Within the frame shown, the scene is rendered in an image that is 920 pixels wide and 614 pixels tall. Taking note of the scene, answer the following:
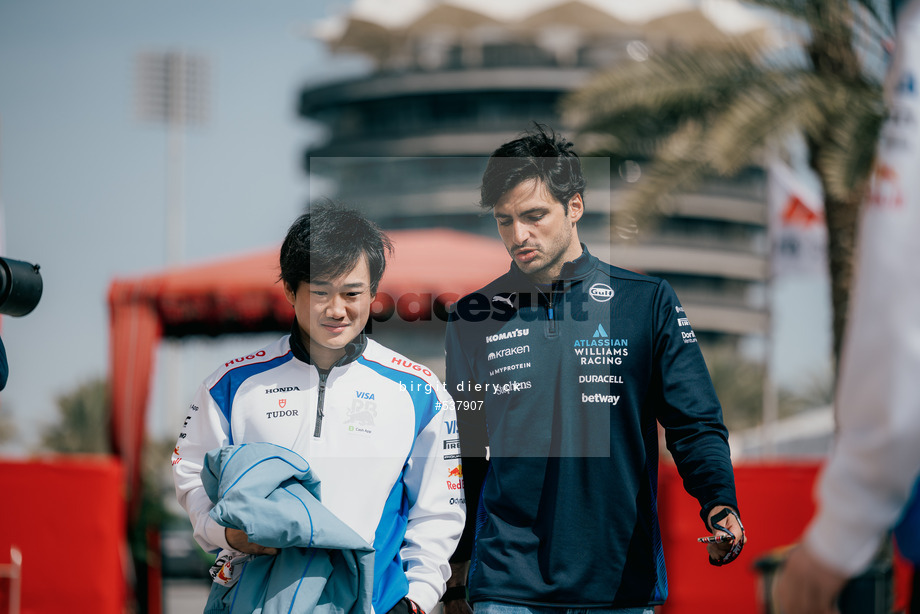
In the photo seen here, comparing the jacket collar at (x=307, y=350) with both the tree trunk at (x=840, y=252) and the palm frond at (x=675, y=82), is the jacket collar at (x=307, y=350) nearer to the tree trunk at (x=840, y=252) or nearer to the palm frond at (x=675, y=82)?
the palm frond at (x=675, y=82)

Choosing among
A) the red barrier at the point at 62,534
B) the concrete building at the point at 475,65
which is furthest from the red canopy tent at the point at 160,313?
the concrete building at the point at 475,65

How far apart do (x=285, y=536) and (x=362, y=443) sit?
42cm

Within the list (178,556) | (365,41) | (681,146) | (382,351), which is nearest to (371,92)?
(365,41)

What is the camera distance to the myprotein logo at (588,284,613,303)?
336cm

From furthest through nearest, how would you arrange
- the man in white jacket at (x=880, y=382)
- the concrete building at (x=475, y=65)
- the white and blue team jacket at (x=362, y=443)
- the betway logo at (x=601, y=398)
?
the concrete building at (x=475, y=65)
the betway logo at (x=601, y=398)
the white and blue team jacket at (x=362, y=443)
the man in white jacket at (x=880, y=382)

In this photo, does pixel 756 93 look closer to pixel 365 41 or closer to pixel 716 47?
pixel 716 47

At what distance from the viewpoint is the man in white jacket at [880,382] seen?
5.70 feet

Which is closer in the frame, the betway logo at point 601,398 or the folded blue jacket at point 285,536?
the folded blue jacket at point 285,536

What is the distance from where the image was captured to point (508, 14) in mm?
60000

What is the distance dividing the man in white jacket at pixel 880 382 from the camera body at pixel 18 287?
2.47m

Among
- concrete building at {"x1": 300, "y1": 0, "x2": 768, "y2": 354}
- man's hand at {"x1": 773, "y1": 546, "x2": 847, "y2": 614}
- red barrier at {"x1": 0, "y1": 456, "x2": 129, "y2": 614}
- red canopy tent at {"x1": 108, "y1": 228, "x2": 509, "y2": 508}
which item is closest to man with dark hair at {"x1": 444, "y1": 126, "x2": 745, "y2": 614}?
man's hand at {"x1": 773, "y1": 546, "x2": 847, "y2": 614}

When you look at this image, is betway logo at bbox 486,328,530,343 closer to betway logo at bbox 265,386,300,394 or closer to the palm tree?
betway logo at bbox 265,386,300,394

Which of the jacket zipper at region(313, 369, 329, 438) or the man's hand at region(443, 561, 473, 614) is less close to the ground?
the jacket zipper at region(313, 369, 329, 438)

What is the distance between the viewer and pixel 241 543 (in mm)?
2967
